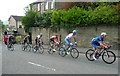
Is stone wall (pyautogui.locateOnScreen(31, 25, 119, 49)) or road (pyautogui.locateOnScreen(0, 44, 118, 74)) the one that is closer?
road (pyautogui.locateOnScreen(0, 44, 118, 74))

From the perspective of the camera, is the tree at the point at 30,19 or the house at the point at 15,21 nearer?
the tree at the point at 30,19

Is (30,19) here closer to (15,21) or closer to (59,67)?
(59,67)

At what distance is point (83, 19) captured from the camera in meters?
18.1

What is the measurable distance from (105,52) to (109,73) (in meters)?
2.45

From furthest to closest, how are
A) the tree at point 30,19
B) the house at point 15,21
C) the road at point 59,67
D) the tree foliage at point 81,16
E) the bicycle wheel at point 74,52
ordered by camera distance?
1. the house at point 15,21
2. the tree at point 30,19
3. the tree foliage at point 81,16
4. the bicycle wheel at point 74,52
5. the road at point 59,67

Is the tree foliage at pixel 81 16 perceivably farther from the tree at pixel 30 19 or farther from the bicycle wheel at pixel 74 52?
the bicycle wheel at pixel 74 52

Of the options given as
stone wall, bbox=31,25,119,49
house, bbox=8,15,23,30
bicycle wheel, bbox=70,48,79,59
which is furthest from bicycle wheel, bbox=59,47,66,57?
house, bbox=8,15,23,30

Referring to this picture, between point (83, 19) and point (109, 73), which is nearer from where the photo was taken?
point (109, 73)

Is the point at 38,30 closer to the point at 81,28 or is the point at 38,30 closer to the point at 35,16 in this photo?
the point at 35,16

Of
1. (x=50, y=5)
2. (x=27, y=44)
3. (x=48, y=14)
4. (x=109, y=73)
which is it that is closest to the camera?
(x=109, y=73)

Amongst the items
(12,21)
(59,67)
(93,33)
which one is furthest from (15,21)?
(59,67)

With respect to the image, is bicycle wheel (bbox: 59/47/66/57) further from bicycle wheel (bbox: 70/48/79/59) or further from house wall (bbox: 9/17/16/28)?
house wall (bbox: 9/17/16/28)

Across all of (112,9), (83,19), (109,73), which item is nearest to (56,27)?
(83,19)

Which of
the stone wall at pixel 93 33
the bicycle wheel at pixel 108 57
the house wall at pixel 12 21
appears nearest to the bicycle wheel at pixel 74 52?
the bicycle wheel at pixel 108 57
